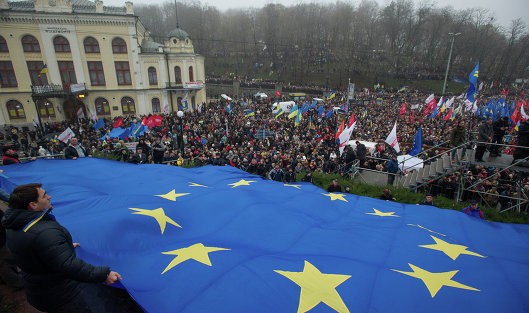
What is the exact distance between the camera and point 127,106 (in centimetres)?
3428

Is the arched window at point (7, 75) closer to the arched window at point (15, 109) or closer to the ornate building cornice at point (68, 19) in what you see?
the arched window at point (15, 109)

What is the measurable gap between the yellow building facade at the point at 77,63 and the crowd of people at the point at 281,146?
16.6 feet

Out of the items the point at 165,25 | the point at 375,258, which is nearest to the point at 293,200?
the point at 375,258

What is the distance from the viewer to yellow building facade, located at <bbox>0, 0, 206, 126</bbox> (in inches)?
1117

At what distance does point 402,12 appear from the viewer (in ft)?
236

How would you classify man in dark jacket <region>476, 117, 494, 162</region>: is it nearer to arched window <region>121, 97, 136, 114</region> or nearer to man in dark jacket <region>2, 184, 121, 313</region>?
man in dark jacket <region>2, 184, 121, 313</region>

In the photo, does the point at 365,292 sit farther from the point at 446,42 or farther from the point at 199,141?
the point at 446,42

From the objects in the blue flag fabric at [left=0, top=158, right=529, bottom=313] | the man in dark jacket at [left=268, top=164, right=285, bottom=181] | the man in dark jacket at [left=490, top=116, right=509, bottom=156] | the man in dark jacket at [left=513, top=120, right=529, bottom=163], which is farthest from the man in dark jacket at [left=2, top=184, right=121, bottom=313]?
the man in dark jacket at [left=490, top=116, right=509, bottom=156]

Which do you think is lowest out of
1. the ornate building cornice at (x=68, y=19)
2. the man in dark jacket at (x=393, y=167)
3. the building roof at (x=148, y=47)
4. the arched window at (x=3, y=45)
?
the man in dark jacket at (x=393, y=167)

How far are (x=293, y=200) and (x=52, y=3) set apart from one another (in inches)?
1420

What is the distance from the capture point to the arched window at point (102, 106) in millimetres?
32959

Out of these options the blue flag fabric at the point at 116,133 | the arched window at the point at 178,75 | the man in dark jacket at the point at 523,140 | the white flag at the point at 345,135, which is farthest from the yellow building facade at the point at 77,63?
the man in dark jacket at the point at 523,140

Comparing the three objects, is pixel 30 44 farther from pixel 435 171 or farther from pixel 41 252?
pixel 435 171

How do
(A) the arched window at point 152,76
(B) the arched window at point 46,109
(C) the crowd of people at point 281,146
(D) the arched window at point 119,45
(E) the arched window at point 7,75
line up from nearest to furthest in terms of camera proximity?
(C) the crowd of people at point 281,146 → (E) the arched window at point 7,75 → (B) the arched window at point 46,109 → (D) the arched window at point 119,45 → (A) the arched window at point 152,76
